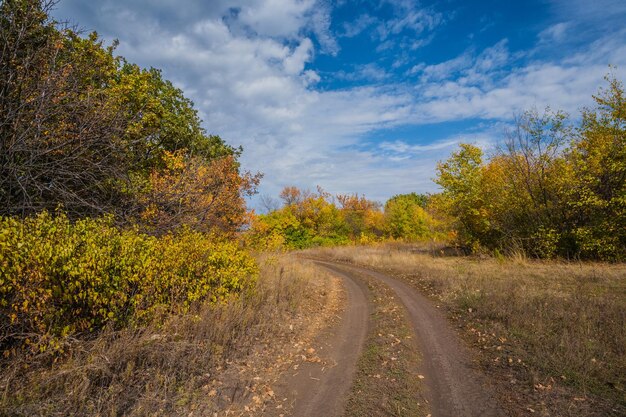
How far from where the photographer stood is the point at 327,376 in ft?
20.0

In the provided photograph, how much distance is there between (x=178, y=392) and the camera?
5.16 metres

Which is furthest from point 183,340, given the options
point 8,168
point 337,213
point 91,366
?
point 337,213

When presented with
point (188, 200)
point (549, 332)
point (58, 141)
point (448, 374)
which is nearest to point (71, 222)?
point (58, 141)

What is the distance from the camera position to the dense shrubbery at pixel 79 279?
14.9 ft

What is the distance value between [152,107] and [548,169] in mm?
22437

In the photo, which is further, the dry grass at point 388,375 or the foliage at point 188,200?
the foliage at point 188,200

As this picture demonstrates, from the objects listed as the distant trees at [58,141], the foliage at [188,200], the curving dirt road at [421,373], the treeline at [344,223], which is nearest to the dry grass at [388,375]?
the curving dirt road at [421,373]

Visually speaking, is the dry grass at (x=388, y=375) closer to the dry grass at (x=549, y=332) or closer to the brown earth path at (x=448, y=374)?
the brown earth path at (x=448, y=374)

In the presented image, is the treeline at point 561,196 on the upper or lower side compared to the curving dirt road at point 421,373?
upper

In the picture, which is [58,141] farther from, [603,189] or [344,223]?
[344,223]

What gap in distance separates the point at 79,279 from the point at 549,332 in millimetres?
10116

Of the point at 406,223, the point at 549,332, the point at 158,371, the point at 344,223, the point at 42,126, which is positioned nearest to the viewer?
the point at 158,371

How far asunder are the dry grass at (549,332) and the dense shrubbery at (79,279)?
6.82m

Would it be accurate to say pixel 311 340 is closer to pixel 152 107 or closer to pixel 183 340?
pixel 183 340
